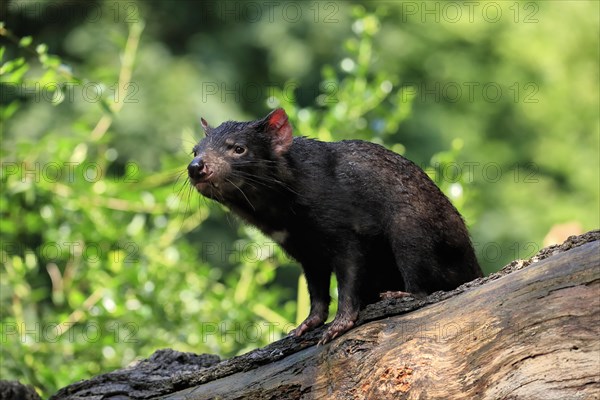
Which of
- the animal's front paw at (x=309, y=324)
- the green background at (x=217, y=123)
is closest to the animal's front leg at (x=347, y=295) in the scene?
the animal's front paw at (x=309, y=324)

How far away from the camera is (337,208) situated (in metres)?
5.53

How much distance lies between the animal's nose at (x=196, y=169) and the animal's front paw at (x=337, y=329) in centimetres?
103

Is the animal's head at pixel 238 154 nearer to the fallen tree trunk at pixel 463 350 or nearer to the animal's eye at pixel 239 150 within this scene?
the animal's eye at pixel 239 150

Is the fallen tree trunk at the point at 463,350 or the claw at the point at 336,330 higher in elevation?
the claw at the point at 336,330

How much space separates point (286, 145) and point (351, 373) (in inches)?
61.1

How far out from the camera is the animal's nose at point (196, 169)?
5.38 meters

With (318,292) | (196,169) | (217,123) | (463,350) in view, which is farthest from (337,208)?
(217,123)

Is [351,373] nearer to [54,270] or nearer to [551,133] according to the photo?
[54,270]

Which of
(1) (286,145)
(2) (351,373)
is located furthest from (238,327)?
(2) (351,373)

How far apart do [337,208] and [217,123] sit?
10559mm

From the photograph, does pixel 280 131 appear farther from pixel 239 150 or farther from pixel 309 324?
pixel 309 324

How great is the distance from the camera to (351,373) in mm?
4539

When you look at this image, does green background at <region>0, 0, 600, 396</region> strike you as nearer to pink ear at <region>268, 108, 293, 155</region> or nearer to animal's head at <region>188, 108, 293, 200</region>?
animal's head at <region>188, 108, 293, 200</region>

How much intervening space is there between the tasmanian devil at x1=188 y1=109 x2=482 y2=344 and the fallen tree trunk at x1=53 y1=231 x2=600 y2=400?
1.80ft
